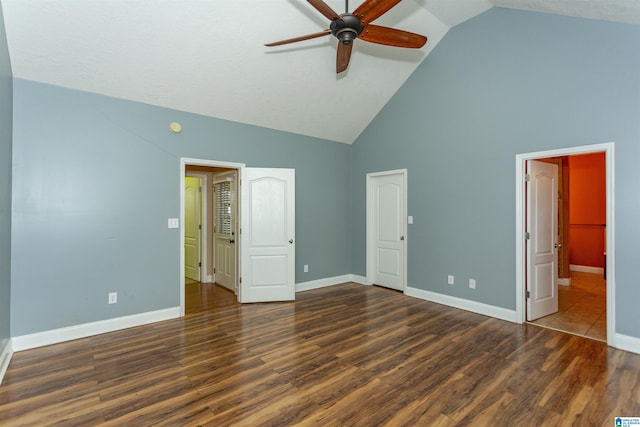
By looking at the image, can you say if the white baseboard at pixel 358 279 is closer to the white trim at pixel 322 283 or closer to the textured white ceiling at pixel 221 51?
the white trim at pixel 322 283

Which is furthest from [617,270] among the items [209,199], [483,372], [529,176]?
[209,199]

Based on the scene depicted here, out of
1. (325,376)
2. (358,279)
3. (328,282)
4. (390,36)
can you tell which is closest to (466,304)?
(358,279)

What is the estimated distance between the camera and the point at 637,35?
3.08 metres

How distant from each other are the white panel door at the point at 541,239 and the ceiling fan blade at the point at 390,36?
7.27ft

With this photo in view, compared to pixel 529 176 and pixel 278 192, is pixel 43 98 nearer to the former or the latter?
pixel 278 192

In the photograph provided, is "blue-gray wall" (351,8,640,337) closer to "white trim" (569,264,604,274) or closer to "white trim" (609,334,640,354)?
"white trim" (609,334,640,354)

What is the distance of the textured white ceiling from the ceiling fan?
1022mm

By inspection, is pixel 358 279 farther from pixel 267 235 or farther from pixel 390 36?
pixel 390 36

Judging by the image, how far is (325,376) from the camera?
2688 mm

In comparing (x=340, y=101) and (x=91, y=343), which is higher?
(x=340, y=101)

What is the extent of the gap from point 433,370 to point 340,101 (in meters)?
4.02

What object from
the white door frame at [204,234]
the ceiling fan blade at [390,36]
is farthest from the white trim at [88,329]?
the ceiling fan blade at [390,36]

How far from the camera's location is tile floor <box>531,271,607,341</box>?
12.0ft

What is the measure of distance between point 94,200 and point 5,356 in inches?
65.3
